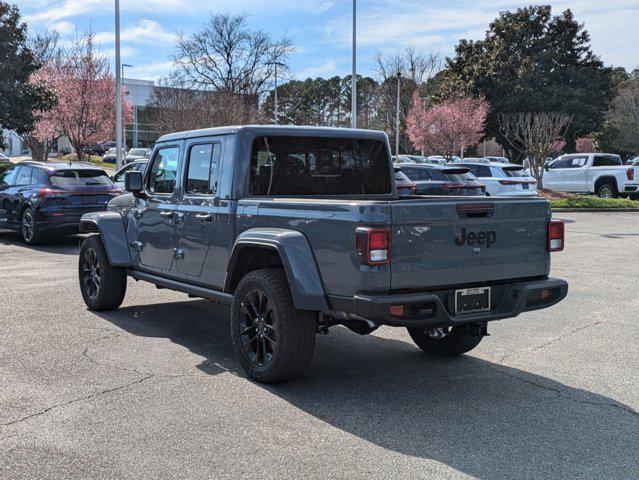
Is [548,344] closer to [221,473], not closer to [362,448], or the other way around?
[362,448]

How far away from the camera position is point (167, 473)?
3586 mm

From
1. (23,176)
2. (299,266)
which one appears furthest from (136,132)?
(299,266)

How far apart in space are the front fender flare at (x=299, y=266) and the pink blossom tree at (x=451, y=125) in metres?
36.1

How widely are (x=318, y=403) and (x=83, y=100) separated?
2856cm

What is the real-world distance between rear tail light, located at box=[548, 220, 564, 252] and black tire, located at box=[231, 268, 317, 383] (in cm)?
193

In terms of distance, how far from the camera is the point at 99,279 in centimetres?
744

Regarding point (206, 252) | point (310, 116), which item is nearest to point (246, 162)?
point (206, 252)

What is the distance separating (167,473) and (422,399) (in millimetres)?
1996

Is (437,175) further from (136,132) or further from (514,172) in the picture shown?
(136,132)

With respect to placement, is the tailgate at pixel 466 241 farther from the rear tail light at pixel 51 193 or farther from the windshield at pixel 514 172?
the windshield at pixel 514 172

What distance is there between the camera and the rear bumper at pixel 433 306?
4.30 m

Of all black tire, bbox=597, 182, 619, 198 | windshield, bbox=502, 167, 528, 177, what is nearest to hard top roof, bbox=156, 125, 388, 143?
windshield, bbox=502, 167, 528, 177

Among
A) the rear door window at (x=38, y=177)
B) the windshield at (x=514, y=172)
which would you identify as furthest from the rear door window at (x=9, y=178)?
the windshield at (x=514, y=172)

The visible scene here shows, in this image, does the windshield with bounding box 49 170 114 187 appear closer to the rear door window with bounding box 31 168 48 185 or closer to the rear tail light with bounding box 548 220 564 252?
the rear door window with bounding box 31 168 48 185
